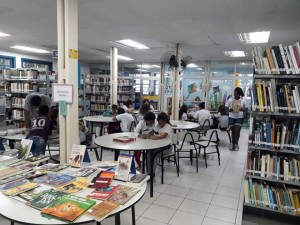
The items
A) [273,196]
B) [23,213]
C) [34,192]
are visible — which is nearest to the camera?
[23,213]

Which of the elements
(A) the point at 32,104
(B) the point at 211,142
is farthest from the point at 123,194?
(A) the point at 32,104

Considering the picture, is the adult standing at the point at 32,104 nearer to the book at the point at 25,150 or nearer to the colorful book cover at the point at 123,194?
the book at the point at 25,150

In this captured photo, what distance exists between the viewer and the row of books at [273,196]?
267cm

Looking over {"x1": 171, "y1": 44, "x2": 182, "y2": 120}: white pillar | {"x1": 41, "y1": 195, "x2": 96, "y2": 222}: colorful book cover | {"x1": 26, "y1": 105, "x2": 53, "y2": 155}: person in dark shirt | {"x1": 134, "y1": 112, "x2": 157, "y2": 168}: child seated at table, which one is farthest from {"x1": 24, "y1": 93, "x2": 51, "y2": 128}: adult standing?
{"x1": 171, "y1": 44, "x2": 182, "y2": 120}: white pillar

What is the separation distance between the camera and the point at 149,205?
3.12 metres

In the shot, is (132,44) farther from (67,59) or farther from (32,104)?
(67,59)

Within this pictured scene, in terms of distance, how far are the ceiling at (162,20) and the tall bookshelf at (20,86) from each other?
1.03 m

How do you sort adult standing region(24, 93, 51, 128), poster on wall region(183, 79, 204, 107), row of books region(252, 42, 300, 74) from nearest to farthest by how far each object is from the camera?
row of books region(252, 42, 300, 74) → adult standing region(24, 93, 51, 128) → poster on wall region(183, 79, 204, 107)

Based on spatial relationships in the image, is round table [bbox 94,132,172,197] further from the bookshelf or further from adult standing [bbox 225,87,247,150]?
the bookshelf

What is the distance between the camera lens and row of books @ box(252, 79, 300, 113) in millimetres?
2572

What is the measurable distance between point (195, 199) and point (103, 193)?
2021 mm

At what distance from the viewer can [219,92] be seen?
1055 cm

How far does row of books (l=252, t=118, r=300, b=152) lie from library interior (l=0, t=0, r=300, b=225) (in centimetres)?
1

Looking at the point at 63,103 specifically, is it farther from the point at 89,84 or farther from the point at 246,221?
the point at 89,84
